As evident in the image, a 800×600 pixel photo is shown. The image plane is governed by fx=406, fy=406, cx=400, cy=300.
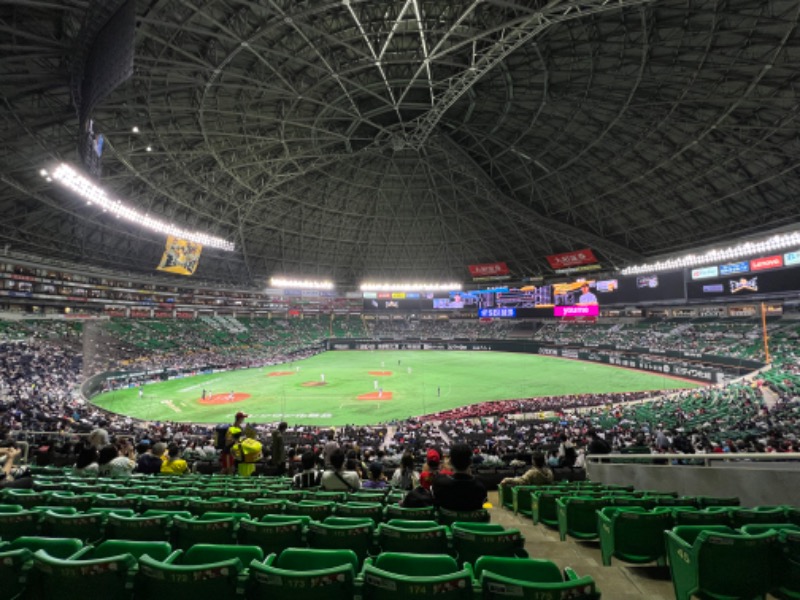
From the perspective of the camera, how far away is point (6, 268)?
4975 centimetres

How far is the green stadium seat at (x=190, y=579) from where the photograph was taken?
8.95 ft

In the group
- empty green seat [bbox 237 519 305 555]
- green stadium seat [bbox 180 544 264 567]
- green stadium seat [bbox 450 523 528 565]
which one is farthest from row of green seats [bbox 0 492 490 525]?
green stadium seat [bbox 180 544 264 567]

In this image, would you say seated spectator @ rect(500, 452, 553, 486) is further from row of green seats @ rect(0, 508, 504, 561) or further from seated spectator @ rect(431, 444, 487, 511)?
row of green seats @ rect(0, 508, 504, 561)

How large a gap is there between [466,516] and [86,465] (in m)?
8.84

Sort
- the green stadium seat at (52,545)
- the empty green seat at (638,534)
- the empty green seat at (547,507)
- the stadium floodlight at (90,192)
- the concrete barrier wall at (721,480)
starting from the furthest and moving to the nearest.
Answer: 1. the stadium floodlight at (90,192)
2. the empty green seat at (547,507)
3. the concrete barrier wall at (721,480)
4. the empty green seat at (638,534)
5. the green stadium seat at (52,545)

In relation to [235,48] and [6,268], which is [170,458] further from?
[6,268]

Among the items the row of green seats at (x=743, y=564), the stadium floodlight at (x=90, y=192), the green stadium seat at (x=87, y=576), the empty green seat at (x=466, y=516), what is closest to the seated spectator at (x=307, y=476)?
the empty green seat at (x=466, y=516)

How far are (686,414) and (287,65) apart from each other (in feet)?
123

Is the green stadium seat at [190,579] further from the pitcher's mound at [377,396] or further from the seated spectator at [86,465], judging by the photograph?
the pitcher's mound at [377,396]

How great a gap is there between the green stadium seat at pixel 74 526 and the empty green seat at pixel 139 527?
12 centimetres

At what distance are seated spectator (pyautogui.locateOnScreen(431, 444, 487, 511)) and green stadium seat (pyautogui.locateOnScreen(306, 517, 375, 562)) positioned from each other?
1.28 meters

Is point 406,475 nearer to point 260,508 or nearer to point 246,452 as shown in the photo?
point 260,508

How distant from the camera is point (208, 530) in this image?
4.42 m

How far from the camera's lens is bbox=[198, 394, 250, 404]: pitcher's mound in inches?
1522
